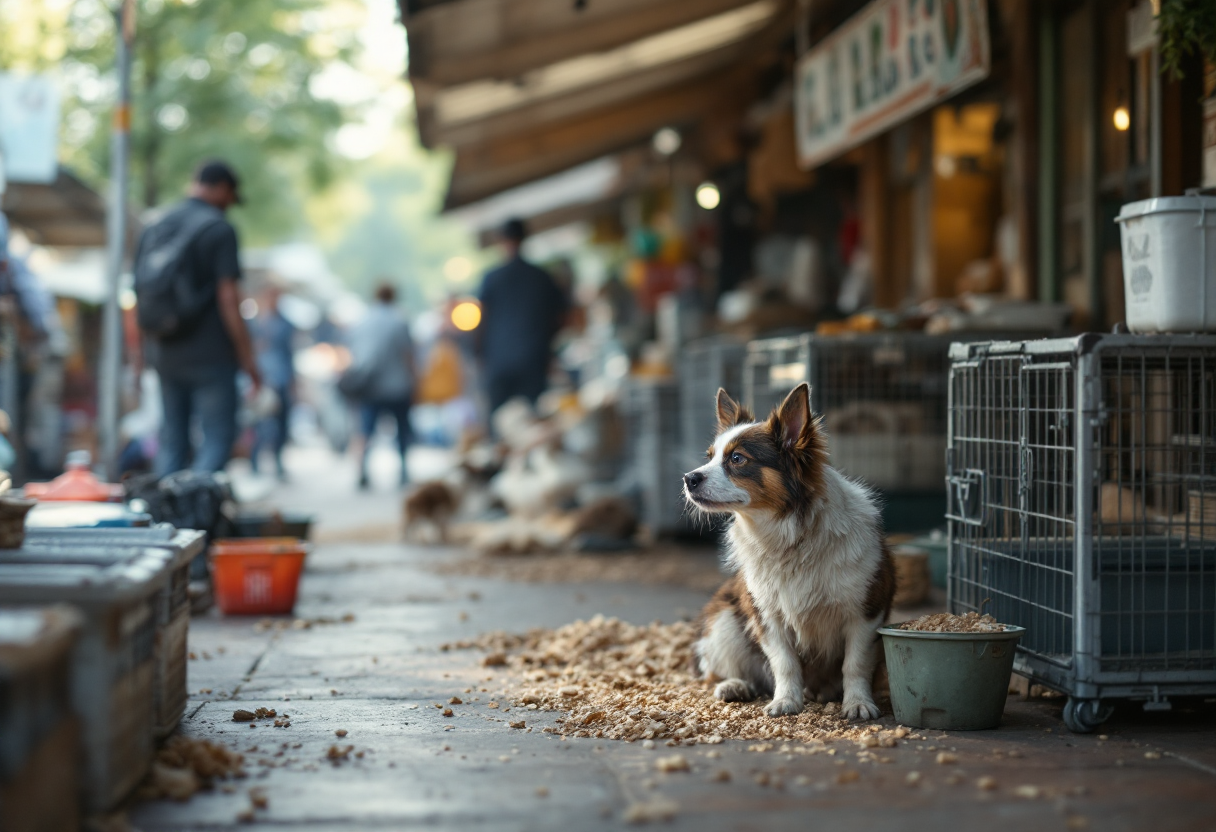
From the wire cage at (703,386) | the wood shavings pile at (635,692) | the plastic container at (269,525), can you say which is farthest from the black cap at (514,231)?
the wood shavings pile at (635,692)

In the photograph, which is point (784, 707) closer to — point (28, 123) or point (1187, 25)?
point (1187, 25)

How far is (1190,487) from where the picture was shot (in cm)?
508

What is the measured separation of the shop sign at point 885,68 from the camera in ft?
21.8

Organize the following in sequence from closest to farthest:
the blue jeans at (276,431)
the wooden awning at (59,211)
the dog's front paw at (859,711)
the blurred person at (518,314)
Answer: the dog's front paw at (859,711) < the blurred person at (518,314) < the wooden awning at (59,211) < the blue jeans at (276,431)

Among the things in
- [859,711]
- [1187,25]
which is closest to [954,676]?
[859,711]

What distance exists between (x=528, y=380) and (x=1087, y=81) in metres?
7.50

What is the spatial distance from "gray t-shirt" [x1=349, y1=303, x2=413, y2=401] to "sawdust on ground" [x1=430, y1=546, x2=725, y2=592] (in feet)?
20.1

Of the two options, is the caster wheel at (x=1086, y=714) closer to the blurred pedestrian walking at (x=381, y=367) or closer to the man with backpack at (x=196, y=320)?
the man with backpack at (x=196, y=320)

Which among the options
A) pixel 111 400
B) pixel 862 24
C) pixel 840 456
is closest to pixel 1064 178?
pixel 862 24

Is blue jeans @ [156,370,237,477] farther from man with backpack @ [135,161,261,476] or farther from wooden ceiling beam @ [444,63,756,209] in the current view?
wooden ceiling beam @ [444,63,756,209]

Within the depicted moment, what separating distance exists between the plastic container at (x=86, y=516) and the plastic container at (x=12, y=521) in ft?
5.04

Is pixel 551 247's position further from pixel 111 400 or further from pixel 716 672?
pixel 716 672

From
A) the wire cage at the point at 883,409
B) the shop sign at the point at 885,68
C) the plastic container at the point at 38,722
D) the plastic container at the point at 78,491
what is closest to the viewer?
the plastic container at the point at 38,722

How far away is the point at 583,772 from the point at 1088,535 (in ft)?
6.11
